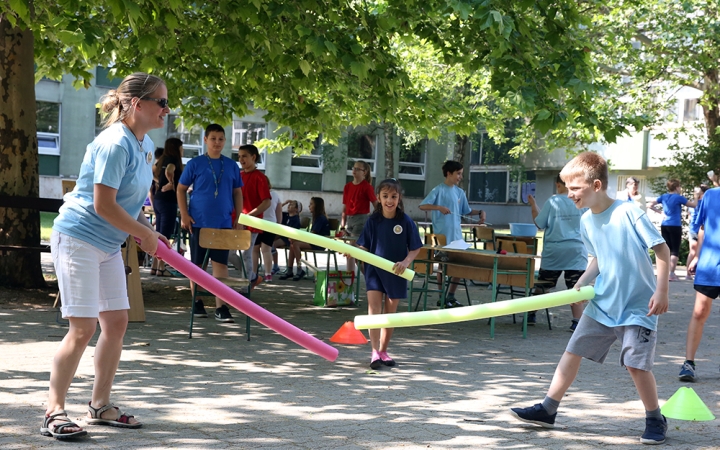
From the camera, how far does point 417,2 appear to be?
33.6 ft

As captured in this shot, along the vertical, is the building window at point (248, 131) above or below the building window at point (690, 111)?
below

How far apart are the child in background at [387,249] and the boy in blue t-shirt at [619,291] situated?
237cm

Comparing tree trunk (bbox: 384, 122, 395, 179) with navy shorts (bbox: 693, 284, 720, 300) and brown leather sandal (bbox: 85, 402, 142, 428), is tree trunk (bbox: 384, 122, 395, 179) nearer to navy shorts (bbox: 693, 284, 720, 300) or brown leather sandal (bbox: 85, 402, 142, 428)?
navy shorts (bbox: 693, 284, 720, 300)

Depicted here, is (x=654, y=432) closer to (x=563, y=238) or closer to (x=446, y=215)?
(x=563, y=238)

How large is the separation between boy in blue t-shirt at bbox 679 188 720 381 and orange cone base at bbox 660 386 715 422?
1641 mm

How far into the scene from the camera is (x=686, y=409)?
582cm

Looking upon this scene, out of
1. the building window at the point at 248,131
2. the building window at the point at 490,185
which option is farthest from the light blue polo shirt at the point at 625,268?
the building window at the point at 490,185

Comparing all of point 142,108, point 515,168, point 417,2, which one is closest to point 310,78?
point 417,2

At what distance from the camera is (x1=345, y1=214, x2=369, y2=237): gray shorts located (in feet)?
47.0

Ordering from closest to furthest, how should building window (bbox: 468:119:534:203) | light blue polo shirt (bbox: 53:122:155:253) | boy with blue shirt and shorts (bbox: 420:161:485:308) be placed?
1. light blue polo shirt (bbox: 53:122:155:253)
2. boy with blue shirt and shorts (bbox: 420:161:485:308)
3. building window (bbox: 468:119:534:203)

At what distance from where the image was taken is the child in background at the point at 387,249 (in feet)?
25.2

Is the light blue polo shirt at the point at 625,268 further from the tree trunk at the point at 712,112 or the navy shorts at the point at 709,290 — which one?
the tree trunk at the point at 712,112

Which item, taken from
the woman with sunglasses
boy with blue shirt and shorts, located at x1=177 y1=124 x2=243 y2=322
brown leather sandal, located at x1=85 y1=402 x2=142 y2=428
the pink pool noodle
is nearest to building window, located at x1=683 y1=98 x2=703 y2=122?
boy with blue shirt and shorts, located at x1=177 y1=124 x2=243 y2=322

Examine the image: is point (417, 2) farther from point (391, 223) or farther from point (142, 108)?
point (142, 108)
